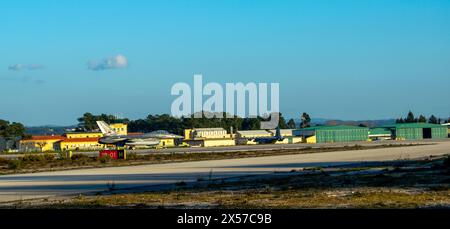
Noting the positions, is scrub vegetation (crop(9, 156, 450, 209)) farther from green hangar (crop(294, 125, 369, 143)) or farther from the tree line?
the tree line

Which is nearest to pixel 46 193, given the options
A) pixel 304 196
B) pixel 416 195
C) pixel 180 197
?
pixel 180 197

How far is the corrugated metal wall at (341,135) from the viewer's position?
168 m

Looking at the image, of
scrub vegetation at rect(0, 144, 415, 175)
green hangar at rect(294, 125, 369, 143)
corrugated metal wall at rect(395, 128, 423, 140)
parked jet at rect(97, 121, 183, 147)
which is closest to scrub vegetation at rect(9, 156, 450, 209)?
scrub vegetation at rect(0, 144, 415, 175)

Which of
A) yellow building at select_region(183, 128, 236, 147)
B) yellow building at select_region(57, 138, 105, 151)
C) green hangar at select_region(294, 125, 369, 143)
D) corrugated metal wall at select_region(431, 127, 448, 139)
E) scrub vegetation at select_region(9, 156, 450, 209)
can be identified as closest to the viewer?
scrub vegetation at select_region(9, 156, 450, 209)

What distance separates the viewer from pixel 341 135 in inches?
6722

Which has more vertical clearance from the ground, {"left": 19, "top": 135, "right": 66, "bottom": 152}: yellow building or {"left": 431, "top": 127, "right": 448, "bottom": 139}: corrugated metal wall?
{"left": 431, "top": 127, "right": 448, "bottom": 139}: corrugated metal wall

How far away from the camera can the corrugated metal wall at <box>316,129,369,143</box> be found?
16838cm

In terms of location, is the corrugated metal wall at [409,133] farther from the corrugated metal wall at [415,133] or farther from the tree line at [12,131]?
the tree line at [12,131]

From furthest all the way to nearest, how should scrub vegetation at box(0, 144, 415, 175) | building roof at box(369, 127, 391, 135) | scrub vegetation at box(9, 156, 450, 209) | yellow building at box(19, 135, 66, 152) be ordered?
building roof at box(369, 127, 391, 135) < yellow building at box(19, 135, 66, 152) < scrub vegetation at box(0, 144, 415, 175) < scrub vegetation at box(9, 156, 450, 209)

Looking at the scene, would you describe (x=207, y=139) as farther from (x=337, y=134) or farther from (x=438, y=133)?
(x=438, y=133)

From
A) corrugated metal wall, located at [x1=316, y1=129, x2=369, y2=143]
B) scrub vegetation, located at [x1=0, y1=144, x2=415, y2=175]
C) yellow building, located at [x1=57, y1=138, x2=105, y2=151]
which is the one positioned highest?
corrugated metal wall, located at [x1=316, y1=129, x2=369, y2=143]

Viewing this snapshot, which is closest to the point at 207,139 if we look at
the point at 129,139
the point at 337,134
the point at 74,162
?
the point at 337,134

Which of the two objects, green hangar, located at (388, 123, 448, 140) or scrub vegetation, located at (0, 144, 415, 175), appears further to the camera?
green hangar, located at (388, 123, 448, 140)

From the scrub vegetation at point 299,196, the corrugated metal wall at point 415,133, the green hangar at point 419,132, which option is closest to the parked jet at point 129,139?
the corrugated metal wall at point 415,133
